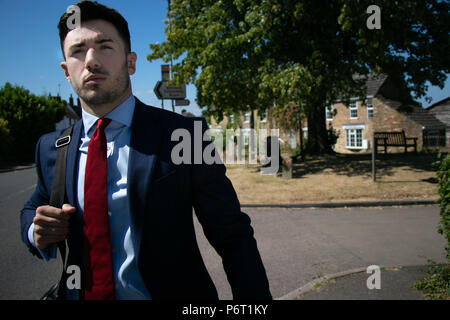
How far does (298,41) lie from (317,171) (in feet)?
18.3

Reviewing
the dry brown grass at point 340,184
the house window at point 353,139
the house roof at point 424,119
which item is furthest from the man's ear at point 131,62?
the house roof at point 424,119

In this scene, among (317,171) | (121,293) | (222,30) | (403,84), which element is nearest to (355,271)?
(121,293)

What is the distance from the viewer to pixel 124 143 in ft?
4.71

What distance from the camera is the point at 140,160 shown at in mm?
1341

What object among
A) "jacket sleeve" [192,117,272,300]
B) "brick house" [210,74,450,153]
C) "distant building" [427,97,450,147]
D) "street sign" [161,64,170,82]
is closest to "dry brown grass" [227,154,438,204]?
"street sign" [161,64,170,82]

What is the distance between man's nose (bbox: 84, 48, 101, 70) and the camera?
4.28 feet

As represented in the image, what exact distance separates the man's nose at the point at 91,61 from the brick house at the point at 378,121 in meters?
33.5

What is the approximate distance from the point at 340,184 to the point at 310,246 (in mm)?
5416

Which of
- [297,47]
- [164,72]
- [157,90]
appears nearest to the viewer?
[157,90]

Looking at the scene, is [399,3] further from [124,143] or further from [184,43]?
[124,143]

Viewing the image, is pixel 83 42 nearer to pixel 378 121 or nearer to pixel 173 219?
pixel 173 219

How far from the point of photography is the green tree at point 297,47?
36.4 ft

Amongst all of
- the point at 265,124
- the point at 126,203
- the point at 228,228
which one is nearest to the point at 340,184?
the point at 228,228

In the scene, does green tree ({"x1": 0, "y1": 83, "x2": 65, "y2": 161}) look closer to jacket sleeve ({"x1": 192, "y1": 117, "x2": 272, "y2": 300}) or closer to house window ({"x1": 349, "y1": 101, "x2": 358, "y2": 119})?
jacket sleeve ({"x1": 192, "y1": 117, "x2": 272, "y2": 300})
